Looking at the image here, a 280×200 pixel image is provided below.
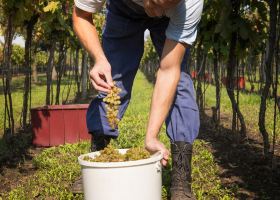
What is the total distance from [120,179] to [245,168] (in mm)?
2560

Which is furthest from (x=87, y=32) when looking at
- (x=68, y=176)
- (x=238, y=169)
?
(x=238, y=169)

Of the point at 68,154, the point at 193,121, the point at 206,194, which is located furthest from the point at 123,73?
the point at 68,154

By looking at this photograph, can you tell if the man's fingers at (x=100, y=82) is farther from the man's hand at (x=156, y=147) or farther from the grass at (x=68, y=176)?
the grass at (x=68, y=176)

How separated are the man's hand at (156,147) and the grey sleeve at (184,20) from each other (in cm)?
53

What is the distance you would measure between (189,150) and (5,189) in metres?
1.69

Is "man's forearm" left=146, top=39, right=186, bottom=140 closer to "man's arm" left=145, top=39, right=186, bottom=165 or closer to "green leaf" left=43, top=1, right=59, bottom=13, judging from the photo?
"man's arm" left=145, top=39, right=186, bottom=165

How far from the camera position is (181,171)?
2.79 meters

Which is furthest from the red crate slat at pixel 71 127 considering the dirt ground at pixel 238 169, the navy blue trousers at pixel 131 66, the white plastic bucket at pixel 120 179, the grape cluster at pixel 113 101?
the white plastic bucket at pixel 120 179

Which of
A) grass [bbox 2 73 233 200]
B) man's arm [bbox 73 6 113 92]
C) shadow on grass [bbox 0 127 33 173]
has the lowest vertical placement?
shadow on grass [bbox 0 127 33 173]

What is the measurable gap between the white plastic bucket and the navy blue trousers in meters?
0.78

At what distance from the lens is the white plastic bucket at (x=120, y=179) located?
1.98m

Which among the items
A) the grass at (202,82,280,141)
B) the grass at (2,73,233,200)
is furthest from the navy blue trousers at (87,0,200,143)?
the grass at (202,82,280,141)

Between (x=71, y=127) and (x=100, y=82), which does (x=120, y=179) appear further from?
(x=71, y=127)

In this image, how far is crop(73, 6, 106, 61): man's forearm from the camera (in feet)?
Answer: 7.80
